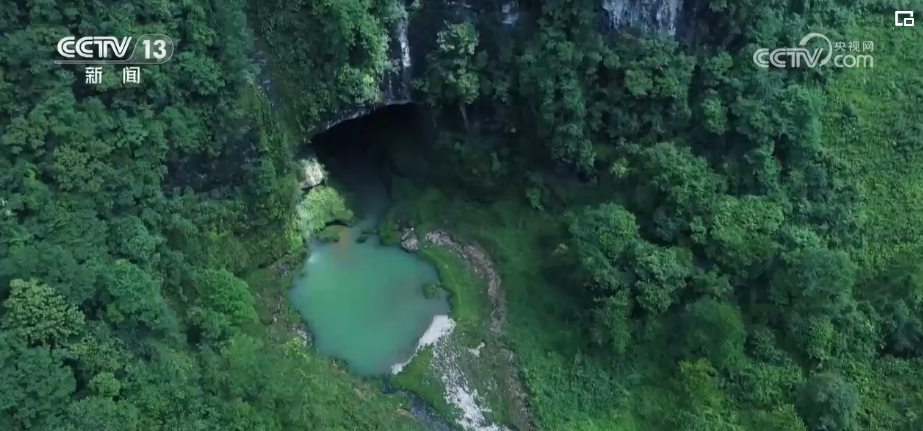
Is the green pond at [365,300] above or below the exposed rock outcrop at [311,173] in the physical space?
below

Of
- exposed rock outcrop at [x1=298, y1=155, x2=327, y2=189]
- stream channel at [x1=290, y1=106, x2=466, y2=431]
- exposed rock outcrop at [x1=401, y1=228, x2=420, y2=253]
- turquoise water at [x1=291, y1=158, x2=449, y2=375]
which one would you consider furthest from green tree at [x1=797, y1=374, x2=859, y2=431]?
exposed rock outcrop at [x1=298, y1=155, x2=327, y2=189]

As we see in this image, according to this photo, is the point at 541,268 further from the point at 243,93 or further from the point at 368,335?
the point at 243,93

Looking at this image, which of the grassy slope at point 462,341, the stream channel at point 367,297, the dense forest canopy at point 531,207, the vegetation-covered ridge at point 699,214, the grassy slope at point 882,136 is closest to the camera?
the dense forest canopy at point 531,207

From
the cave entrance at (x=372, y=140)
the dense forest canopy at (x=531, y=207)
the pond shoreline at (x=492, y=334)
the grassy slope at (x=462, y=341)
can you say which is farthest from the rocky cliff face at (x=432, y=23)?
the grassy slope at (x=462, y=341)

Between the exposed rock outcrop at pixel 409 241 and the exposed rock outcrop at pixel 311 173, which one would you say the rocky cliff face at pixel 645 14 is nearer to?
the exposed rock outcrop at pixel 409 241

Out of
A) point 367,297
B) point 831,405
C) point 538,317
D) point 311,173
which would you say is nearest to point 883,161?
point 831,405

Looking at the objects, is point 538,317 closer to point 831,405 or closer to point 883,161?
point 831,405

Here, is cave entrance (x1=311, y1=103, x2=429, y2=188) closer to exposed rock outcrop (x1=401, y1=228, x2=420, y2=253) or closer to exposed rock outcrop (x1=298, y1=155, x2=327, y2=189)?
exposed rock outcrop (x1=298, y1=155, x2=327, y2=189)

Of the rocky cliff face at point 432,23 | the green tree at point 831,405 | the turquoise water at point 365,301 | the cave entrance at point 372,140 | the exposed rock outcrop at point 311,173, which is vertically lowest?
the green tree at point 831,405
